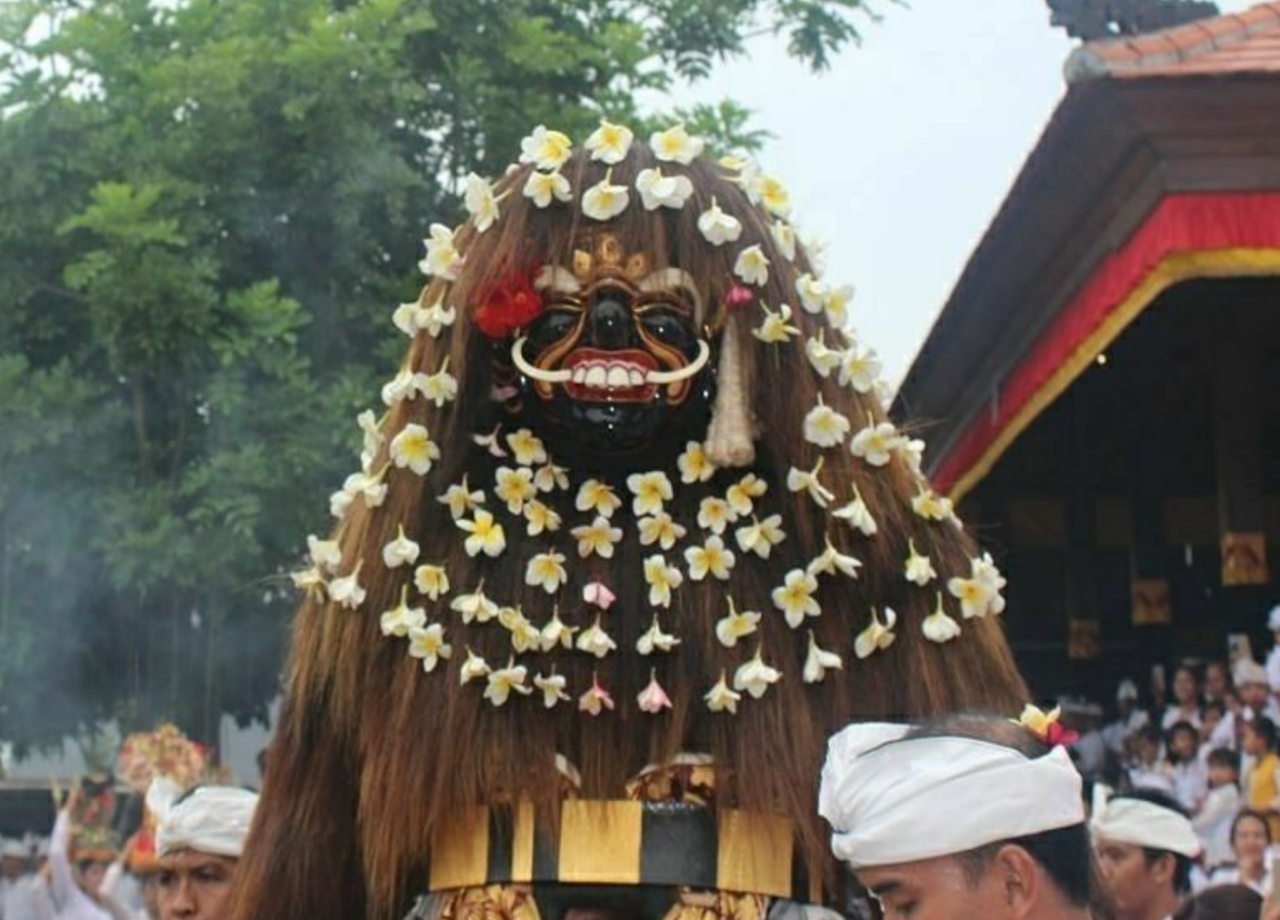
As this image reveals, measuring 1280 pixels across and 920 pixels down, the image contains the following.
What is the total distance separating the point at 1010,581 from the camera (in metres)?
17.2

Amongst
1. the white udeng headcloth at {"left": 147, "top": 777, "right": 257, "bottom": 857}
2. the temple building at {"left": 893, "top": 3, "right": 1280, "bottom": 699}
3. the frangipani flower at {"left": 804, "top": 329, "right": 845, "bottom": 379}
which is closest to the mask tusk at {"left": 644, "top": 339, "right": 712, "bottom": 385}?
the frangipani flower at {"left": 804, "top": 329, "right": 845, "bottom": 379}

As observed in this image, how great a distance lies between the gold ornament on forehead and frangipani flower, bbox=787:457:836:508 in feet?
1.71

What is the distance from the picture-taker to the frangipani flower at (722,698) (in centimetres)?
564

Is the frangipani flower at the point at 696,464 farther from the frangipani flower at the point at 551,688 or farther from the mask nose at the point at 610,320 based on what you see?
the frangipani flower at the point at 551,688

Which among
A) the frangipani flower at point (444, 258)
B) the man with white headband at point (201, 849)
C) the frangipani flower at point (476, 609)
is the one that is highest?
the frangipani flower at point (444, 258)

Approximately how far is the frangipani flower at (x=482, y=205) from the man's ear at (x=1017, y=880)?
2.79 metres

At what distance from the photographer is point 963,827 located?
3.53 m

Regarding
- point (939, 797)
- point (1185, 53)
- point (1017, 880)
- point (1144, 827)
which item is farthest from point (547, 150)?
point (1185, 53)

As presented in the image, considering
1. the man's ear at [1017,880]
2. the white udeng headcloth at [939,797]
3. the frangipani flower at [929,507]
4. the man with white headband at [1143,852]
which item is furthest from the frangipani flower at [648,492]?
the man's ear at [1017,880]

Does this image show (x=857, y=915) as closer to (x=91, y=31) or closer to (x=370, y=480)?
(x=370, y=480)

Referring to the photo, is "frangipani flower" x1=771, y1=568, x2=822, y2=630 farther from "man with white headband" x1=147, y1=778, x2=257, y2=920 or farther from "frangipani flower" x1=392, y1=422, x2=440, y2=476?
"man with white headband" x1=147, y1=778, x2=257, y2=920

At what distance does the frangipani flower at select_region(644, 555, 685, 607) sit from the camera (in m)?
5.74

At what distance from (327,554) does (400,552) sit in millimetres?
250

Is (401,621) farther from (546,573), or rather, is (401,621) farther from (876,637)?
(876,637)
